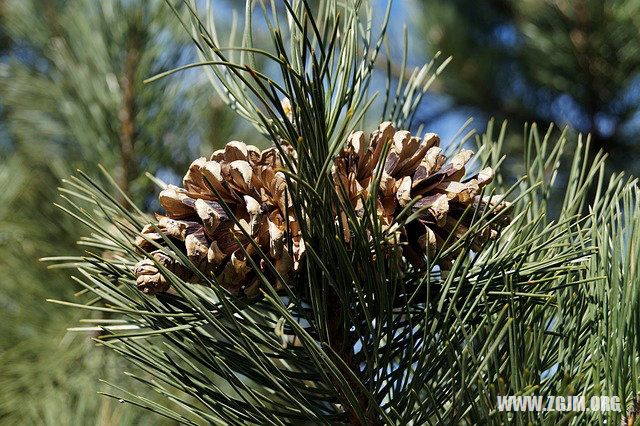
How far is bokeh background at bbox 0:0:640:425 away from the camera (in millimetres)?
899

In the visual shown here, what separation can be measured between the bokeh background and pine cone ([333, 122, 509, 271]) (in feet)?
1.50

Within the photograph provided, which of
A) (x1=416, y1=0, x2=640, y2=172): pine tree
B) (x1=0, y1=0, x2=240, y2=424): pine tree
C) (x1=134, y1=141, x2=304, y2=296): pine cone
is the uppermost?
(x1=416, y1=0, x2=640, y2=172): pine tree

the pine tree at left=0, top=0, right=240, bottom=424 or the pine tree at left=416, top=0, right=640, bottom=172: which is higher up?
the pine tree at left=416, top=0, right=640, bottom=172

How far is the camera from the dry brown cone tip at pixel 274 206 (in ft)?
1.13

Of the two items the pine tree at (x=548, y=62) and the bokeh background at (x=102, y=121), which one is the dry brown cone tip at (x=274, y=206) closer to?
the bokeh background at (x=102, y=121)

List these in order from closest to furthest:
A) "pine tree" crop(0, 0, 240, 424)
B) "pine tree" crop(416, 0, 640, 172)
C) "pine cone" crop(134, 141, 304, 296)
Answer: "pine cone" crop(134, 141, 304, 296)
"pine tree" crop(0, 0, 240, 424)
"pine tree" crop(416, 0, 640, 172)

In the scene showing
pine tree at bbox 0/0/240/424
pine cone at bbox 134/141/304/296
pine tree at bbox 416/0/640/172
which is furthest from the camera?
pine tree at bbox 416/0/640/172

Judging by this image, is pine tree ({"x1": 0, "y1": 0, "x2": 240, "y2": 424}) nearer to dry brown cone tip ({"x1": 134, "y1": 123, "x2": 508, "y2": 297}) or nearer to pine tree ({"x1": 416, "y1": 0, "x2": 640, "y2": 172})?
dry brown cone tip ({"x1": 134, "y1": 123, "x2": 508, "y2": 297})

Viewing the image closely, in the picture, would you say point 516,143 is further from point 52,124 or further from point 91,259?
point 91,259

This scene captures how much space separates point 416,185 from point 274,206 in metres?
0.08

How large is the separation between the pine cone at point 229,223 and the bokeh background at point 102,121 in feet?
1.45

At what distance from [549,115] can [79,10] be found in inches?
47.9

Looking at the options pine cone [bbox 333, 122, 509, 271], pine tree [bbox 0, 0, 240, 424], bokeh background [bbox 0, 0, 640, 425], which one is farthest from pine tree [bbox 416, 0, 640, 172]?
pine cone [bbox 333, 122, 509, 271]

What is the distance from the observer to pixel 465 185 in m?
0.36
